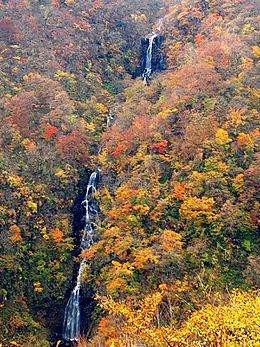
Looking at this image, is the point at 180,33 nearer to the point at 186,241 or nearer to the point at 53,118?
the point at 53,118

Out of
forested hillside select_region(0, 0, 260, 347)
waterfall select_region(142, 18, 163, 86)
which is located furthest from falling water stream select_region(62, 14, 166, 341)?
waterfall select_region(142, 18, 163, 86)

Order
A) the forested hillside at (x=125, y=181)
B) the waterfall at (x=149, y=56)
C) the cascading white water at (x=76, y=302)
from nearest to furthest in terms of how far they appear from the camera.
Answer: the forested hillside at (x=125, y=181) < the cascading white water at (x=76, y=302) < the waterfall at (x=149, y=56)

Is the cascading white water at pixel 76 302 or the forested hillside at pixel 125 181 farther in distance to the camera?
the cascading white water at pixel 76 302

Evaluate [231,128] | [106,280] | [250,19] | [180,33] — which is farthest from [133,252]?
[180,33]

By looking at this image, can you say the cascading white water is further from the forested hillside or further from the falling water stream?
the forested hillside

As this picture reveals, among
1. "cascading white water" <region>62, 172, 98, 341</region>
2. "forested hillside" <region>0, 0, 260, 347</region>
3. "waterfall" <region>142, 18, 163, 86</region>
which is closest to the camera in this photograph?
"forested hillside" <region>0, 0, 260, 347</region>

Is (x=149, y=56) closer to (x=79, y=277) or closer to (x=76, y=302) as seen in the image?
(x=79, y=277)

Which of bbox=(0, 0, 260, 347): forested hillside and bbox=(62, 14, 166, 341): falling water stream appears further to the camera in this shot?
bbox=(62, 14, 166, 341): falling water stream

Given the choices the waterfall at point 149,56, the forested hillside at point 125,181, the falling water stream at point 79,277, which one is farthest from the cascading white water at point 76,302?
the waterfall at point 149,56

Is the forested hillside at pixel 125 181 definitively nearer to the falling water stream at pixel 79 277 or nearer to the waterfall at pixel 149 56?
the falling water stream at pixel 79 277
